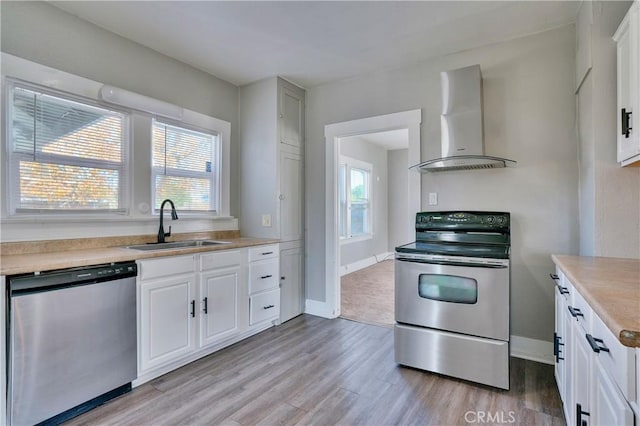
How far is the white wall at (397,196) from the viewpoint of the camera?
24.6 feet

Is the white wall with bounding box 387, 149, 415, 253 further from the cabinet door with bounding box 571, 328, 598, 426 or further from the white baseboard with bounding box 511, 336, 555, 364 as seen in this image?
the cabinet door with bounding box 571, 328, 598, 426

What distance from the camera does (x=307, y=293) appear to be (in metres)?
3.76

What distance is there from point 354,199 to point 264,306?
12.2 feet

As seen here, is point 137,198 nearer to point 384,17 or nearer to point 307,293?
point 307,293

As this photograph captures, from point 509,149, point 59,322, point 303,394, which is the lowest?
point 303,394

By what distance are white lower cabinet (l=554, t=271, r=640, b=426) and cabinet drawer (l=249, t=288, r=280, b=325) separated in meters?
2.35

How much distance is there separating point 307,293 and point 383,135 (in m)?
3.59

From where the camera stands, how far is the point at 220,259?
2.69m

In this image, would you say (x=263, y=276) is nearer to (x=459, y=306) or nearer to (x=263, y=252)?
(x=263, y=252)

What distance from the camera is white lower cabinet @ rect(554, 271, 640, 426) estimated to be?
0.83 meters

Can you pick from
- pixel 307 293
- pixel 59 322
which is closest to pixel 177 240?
pixel 59 322

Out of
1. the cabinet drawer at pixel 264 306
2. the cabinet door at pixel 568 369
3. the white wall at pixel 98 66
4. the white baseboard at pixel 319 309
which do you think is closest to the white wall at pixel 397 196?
the white baseboard at pixel 319 309

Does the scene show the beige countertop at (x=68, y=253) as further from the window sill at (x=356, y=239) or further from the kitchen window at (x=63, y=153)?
the window sill at (x=356, y=239)

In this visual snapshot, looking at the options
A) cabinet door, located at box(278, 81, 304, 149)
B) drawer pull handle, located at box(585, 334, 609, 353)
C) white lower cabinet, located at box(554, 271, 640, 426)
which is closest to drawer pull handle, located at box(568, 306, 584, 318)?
white lower cabinet, located at box(554, 271, 640, 426)
